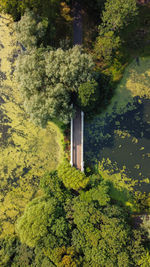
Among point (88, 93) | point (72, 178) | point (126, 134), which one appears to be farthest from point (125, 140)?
point (72, 178)

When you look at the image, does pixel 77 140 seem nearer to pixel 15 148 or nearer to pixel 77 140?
pixel 77 140

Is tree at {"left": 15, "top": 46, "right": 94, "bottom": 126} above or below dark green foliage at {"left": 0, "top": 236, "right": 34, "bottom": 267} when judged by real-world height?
above

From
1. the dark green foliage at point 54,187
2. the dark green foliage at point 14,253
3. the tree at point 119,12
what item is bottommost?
the dark green foliage at point 14,253

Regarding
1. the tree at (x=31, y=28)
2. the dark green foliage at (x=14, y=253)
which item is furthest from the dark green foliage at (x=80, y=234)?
the tree at (x=31, y=28)

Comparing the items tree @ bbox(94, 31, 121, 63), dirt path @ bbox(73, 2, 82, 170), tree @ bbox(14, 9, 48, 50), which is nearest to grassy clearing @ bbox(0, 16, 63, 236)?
dirt path @ bbox(73, 2, 82, 170)

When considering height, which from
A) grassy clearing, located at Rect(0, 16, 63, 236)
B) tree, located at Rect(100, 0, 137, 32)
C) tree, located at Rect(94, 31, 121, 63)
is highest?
tree, located at Rect(100, 0, 137, 32)

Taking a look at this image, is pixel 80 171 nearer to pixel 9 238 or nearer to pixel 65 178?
pixel 65 178

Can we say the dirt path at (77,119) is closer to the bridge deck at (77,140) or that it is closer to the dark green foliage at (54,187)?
the bridge deck at (77,140)

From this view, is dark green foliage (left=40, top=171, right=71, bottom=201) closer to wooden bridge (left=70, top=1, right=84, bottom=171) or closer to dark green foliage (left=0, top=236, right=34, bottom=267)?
wooden bridge (left=70, top=1, right=84, bottom=171)
